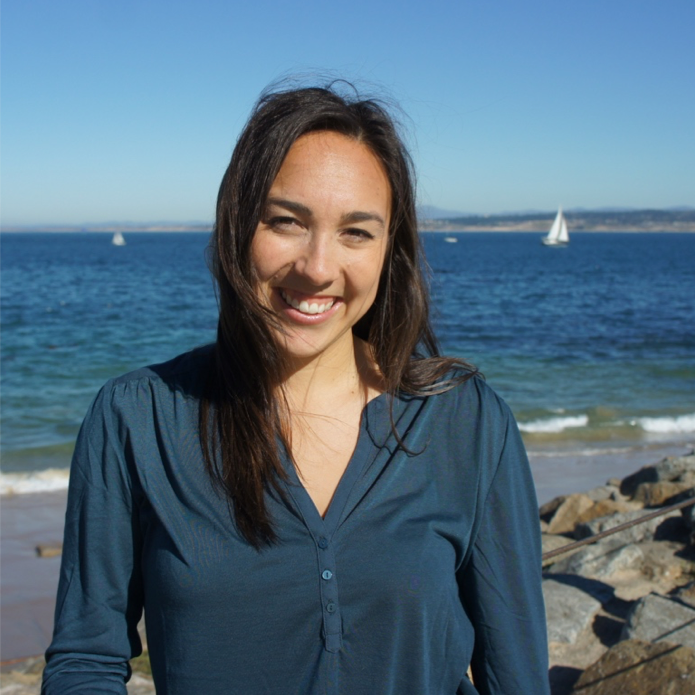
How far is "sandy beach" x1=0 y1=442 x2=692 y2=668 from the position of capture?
537 cm

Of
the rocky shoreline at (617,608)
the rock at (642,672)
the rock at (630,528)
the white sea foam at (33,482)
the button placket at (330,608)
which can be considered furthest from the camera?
the white sea foam at (33,482)

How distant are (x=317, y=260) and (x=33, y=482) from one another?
856 cm

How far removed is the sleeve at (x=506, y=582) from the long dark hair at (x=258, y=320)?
254mm

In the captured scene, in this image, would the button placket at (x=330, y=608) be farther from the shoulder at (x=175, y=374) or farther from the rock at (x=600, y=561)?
the rock at (x=600, y=561)

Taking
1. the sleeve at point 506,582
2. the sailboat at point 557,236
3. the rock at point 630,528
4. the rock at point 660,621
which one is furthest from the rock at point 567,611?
the sailboat at point 557,236

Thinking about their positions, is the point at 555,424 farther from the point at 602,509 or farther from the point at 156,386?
the point at 156,386

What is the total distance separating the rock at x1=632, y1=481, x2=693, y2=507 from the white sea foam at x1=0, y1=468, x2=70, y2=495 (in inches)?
245

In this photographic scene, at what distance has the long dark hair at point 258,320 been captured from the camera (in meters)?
1.59

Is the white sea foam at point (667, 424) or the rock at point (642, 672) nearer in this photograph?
the rock at point (642, 672)

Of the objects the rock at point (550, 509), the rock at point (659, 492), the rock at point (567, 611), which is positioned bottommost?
the rock at point (550, 509)

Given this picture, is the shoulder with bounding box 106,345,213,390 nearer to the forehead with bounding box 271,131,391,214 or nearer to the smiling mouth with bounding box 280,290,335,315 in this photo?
the smiling mouth with bounding box 280,290,335,315

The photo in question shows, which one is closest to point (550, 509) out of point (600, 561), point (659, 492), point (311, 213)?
point (659, 492)

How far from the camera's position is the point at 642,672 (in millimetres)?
3127

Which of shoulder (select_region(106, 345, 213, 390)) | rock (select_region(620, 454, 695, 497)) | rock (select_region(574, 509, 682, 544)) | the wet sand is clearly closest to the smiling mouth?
shoulder (select_region(106, 345, 213, 390))
